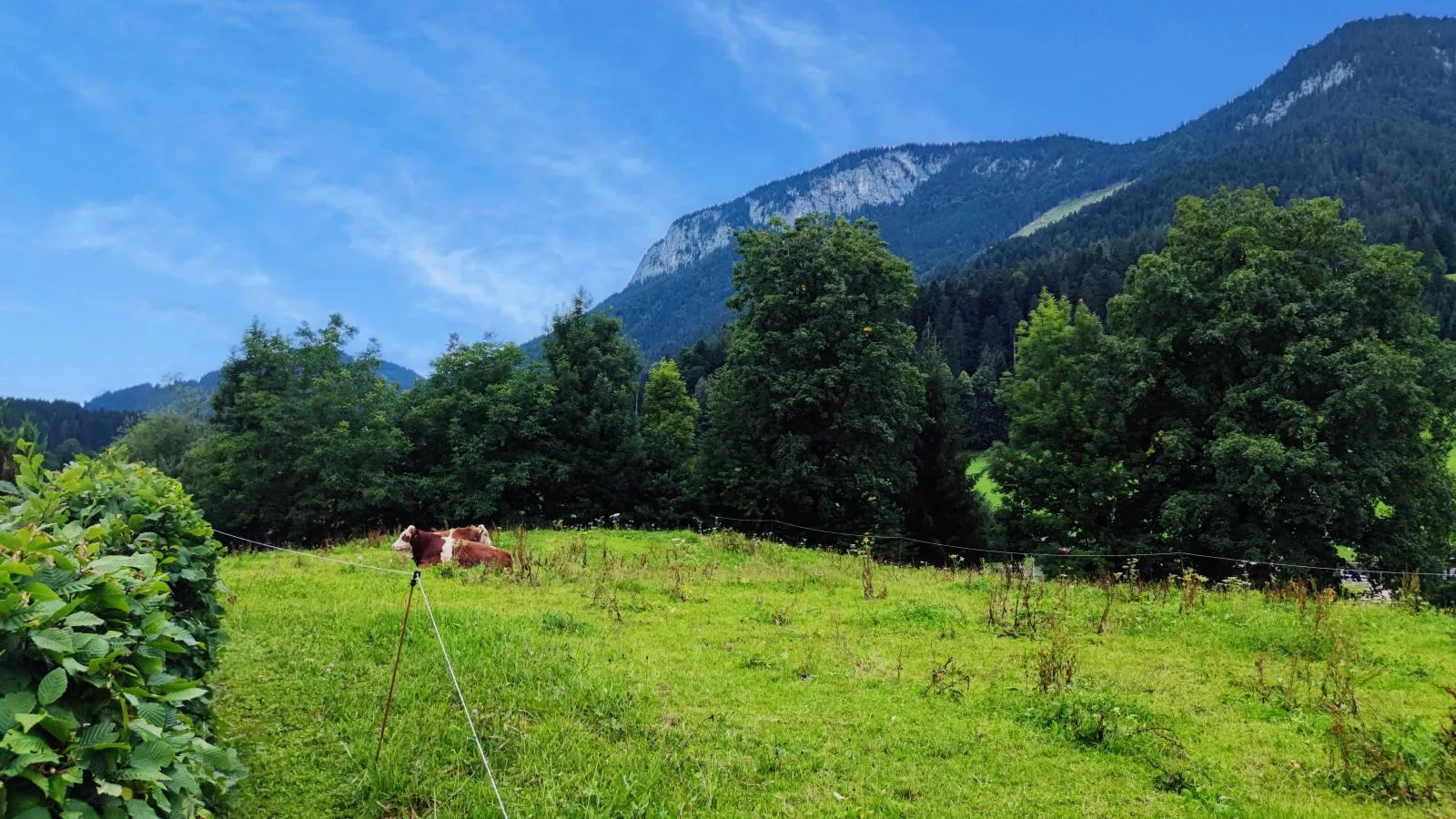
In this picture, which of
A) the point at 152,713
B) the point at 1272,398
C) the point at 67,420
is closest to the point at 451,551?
the point at 152,713

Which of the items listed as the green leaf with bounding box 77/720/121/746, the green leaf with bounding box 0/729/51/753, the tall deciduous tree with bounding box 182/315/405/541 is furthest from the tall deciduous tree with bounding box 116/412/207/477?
the green leaf with bounding box 0/729/51/753

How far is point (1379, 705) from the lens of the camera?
26.0 feet

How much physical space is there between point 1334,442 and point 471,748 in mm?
23508

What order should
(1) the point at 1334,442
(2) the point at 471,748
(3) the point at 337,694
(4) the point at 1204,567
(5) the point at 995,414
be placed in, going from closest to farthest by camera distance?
1. (2) the point at 471,748
2. (3) the point at 337,694
3. (1) the point at 1334,442
4. (4) the point at 1204,567
5. (5) the point at 995,414

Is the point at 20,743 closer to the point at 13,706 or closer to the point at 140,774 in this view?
the point at 13,706

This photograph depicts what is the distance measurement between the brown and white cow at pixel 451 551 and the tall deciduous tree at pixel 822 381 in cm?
1457

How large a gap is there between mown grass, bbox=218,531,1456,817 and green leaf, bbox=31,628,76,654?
3.32 meters

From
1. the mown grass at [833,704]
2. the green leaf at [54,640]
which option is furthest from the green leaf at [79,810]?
the mown grass at [833,704]

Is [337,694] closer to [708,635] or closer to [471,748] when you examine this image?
[471,748]

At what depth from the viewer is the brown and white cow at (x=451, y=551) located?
15.4 meters

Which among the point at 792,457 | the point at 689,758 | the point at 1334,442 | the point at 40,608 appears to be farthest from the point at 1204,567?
the point at 40,608

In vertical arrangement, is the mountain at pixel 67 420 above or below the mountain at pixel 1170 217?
below

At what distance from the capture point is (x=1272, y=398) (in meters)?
20.2

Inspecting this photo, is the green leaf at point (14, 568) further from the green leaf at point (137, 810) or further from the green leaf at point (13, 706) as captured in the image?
the green leaf at point (137, 810)
